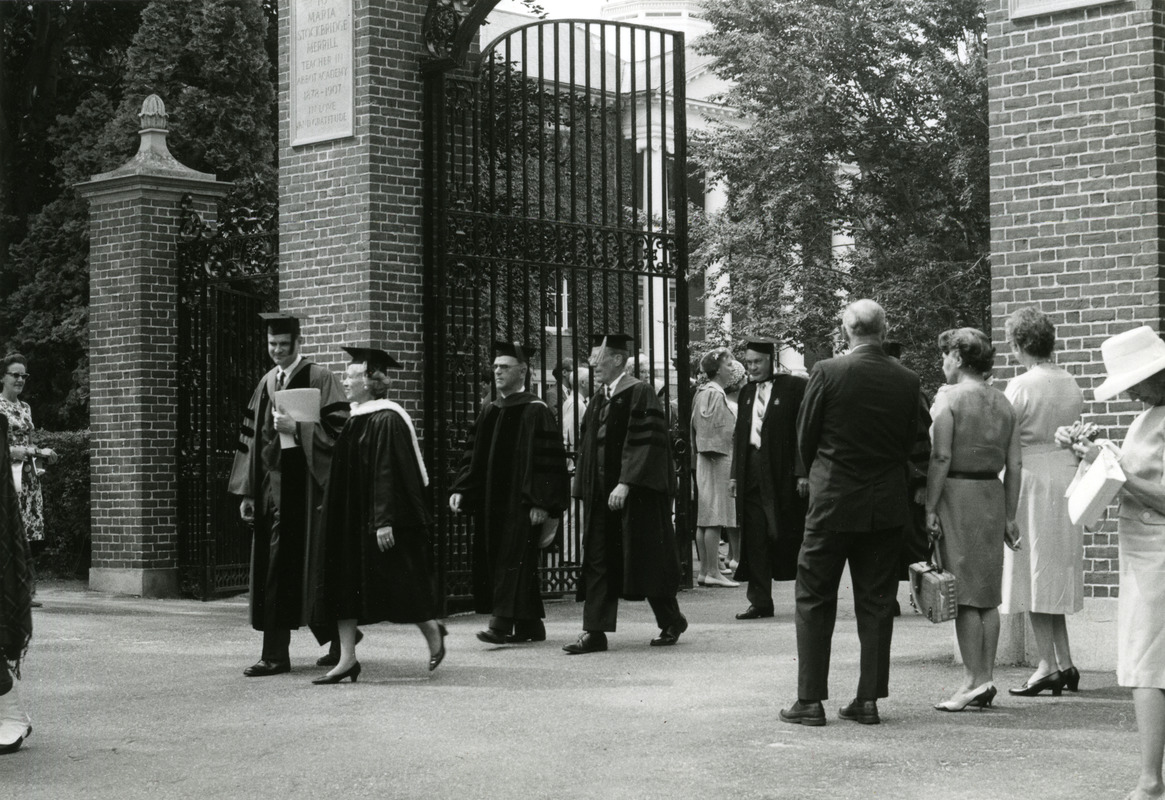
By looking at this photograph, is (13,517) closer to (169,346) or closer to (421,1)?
(421,1)

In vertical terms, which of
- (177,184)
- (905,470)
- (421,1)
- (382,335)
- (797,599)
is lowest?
(797,599)

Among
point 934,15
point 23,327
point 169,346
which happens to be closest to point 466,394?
point 169,346

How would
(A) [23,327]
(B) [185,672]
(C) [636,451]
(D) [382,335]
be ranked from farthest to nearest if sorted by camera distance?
(A) [23,327], (D) [382,335], (C) [636,451], (B) [185,672]

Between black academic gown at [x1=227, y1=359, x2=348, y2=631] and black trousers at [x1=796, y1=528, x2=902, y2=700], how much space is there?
3111 millimetres

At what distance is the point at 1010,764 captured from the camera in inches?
261

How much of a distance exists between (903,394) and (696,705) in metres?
1.85

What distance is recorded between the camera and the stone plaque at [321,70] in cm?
1250

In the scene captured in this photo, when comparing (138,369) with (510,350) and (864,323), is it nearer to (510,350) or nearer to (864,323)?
(510,350)

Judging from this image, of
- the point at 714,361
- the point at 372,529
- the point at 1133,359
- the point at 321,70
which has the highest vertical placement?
the point at 321,70

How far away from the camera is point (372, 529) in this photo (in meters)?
9.21

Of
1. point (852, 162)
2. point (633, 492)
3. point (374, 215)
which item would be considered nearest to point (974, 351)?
point (633, 492)

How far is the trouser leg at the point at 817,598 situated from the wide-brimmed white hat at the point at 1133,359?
1.98 m

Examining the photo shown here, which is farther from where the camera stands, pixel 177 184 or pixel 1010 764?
pixel 177 184

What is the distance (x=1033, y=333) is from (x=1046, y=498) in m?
0.88
